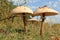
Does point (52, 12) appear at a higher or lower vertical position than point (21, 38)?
higher

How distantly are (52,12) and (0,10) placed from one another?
5.18 m

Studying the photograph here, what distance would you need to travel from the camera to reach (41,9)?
8.95m

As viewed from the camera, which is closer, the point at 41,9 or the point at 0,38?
the point at 0,38

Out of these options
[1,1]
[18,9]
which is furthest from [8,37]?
[1,1]

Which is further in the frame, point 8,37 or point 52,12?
point 52,12

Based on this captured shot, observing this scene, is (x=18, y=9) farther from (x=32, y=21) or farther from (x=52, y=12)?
(x=32, y=21)

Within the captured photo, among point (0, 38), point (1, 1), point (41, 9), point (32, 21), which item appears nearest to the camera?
point (0, 38)

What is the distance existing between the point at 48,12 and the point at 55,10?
12.0 inches

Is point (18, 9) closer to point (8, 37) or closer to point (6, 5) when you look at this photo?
point (8, 37)

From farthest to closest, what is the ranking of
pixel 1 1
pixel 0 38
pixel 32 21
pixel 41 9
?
pixel 32 21 < pixel 1 1 < pixel 41 9 < pixel 0 38

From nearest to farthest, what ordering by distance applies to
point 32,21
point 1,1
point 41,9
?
1. point 41,9
2. point 1,1
3. point 32,21

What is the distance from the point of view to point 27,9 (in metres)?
9.12

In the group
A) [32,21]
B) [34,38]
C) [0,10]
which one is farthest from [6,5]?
[34,38]

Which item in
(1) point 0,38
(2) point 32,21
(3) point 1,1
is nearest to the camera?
(1) point 0,38
